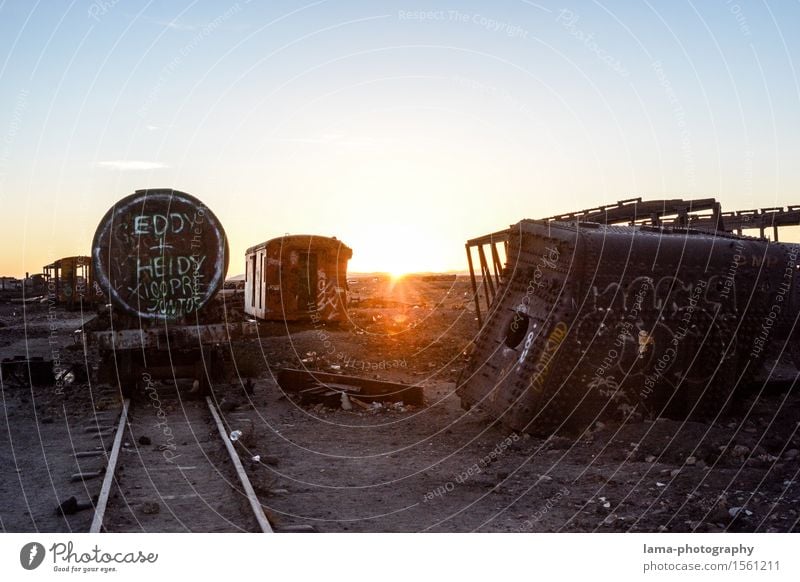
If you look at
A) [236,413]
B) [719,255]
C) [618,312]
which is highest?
[719,255]

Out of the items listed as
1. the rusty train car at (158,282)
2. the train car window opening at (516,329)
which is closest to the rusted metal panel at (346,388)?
the rusty train car at (158,282)

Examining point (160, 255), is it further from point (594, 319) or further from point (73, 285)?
point (73, 285)

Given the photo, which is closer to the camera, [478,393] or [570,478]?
[570,478]

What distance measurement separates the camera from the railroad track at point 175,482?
5.72m

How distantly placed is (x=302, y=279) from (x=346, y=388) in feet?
38.1

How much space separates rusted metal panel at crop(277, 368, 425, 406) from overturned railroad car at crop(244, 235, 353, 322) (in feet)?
34.2

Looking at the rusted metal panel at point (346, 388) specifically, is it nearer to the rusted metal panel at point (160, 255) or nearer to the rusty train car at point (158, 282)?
the rusty train car at point (158, 282)

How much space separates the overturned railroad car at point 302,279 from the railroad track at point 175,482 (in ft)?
41.1

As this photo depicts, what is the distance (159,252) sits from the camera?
11461 mm

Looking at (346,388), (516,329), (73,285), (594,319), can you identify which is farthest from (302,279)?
(73,285)

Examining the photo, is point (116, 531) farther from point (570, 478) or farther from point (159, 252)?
point (159, 252)

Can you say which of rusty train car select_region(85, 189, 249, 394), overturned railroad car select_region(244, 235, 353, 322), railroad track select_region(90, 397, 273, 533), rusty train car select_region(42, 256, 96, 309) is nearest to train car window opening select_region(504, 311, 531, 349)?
railroad track select_region(90, 397, 273, 533)
